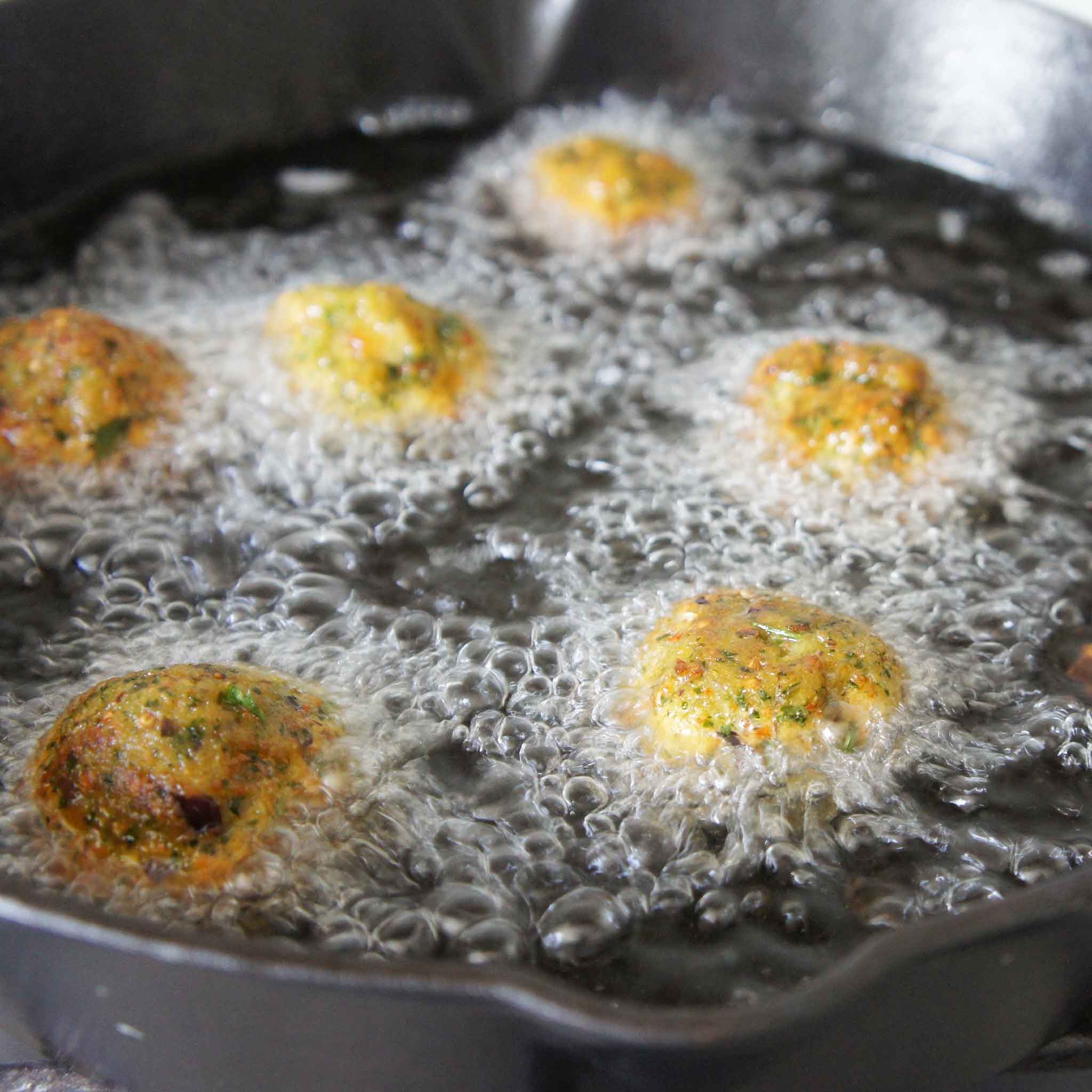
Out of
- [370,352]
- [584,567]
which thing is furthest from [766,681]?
[370,352]

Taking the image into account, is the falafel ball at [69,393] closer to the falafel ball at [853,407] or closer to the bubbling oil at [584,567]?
the bubbling oil at [584,567]

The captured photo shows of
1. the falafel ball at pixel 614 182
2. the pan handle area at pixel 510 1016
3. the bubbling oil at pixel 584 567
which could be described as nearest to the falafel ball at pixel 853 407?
the bubbling oil at pixel 584 567

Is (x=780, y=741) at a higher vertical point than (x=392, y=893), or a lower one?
higher

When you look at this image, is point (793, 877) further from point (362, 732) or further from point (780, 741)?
point (362, 732)

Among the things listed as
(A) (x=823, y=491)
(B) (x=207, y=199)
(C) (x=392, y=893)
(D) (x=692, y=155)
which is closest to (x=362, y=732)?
(C) (x=392, y=893)

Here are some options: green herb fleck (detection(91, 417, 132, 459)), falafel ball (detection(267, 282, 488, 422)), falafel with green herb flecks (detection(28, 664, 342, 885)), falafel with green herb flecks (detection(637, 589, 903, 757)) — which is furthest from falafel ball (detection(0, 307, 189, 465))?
falafel with green herb flecks (detection(637, 589, 903, 757))

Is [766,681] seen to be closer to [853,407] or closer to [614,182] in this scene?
[853,407]
